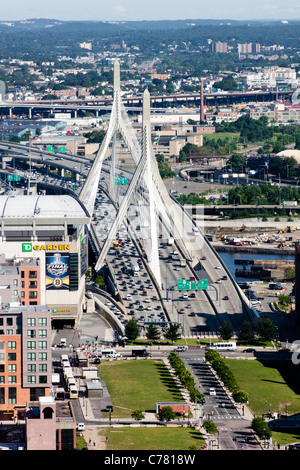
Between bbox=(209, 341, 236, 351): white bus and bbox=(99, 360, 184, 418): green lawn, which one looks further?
bbox=(209, 341, 236, 351): white bus

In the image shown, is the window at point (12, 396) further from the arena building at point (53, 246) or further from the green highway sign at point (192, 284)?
the green highway sign at point (192, 284)

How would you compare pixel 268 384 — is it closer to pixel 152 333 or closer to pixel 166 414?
pixel 166 414

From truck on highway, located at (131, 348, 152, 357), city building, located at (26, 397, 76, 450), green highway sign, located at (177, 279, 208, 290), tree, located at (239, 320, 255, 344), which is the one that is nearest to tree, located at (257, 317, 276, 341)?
tree, located at (239, 320, 255, 344)

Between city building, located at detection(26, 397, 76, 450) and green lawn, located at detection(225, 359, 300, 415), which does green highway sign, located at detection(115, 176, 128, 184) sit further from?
city building, located at detection(26, 397, 76, 450)

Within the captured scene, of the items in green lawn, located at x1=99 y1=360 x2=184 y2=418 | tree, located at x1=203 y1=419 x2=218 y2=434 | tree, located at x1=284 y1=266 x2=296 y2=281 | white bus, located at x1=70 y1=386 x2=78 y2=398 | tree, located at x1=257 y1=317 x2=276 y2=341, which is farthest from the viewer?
tree, located at x1=284 y1=266 x2=296 y2=281

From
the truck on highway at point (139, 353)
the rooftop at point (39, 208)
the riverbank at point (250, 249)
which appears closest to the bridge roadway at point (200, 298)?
the truck on highway at point (139, 353)

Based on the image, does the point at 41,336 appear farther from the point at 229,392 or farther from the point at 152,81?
the point at 152,81

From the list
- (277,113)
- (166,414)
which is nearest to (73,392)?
(166,414)
